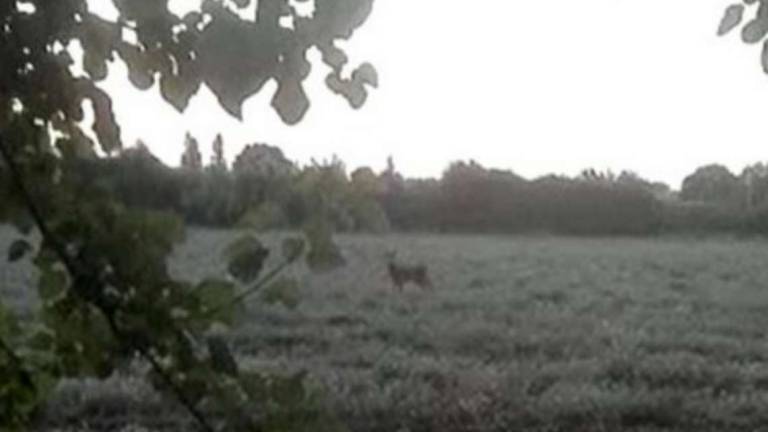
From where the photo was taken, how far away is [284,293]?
1388 mm

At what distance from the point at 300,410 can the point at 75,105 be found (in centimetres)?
34

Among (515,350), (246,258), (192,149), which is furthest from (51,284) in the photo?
(515,350)

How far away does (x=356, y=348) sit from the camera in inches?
310

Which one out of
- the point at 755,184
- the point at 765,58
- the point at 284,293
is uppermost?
the point at 755,184

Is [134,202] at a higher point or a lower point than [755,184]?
lower

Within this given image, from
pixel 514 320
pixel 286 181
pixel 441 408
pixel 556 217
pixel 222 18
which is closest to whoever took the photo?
pixel 222 18

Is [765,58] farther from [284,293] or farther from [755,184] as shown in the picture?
[755,184]

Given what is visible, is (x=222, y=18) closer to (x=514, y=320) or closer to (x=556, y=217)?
(x=514, y=320)

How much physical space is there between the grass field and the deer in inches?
49.6

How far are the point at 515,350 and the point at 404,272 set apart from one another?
658cm

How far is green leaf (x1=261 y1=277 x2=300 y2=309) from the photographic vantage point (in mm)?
1374

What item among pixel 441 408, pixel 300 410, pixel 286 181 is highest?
pixel 286 181

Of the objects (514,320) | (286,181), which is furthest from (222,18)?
(514,320)

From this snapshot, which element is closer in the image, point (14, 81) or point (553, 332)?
point (14, 81)
